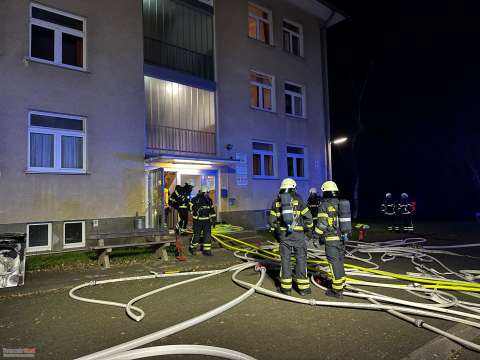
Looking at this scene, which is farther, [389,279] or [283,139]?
[283,139]

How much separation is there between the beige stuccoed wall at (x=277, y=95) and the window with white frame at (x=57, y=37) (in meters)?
5.14

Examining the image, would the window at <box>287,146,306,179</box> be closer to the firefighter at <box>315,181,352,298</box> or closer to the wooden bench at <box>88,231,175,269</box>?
the wooden bench at <box>88,231,175,269</box>

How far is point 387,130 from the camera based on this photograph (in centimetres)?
3338

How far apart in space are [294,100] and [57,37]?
1045 centimetres

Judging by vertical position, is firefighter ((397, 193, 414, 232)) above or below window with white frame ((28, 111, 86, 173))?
below

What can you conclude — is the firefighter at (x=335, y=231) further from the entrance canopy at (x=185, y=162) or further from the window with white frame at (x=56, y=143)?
the window with white frame at (x=56, y=143)

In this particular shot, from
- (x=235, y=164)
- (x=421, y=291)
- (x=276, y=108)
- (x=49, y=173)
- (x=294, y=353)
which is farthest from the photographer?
(x=276, y=108)

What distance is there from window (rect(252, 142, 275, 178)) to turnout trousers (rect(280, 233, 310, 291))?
8.72 meters

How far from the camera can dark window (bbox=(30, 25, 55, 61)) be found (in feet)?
30.6

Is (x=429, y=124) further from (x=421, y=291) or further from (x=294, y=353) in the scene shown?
(x=294, y=353)

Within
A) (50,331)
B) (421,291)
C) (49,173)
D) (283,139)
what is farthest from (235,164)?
(50,331)

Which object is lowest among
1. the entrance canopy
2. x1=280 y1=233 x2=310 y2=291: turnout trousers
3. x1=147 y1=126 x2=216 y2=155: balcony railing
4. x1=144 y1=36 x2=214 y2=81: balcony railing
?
x1=280 y1=233 x2=310 y2=291: turnout trousers

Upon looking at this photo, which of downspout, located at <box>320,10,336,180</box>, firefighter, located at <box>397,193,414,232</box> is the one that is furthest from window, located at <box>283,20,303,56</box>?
firefighter, located at <box>397,193,414,232</box>

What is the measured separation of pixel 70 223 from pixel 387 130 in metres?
Result: 31.6
